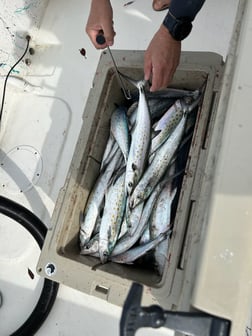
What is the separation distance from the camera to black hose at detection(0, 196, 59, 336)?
1432 millimetres

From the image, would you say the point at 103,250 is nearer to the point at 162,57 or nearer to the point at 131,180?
the point at 131,180

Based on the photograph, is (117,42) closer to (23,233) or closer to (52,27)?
(52,27)

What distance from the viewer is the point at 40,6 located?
1.92m

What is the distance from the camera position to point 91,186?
54.3 inches

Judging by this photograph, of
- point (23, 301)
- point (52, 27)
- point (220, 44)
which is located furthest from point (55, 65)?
point (23, 301)

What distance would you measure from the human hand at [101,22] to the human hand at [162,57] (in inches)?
6.9

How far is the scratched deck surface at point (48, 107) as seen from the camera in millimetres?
1562

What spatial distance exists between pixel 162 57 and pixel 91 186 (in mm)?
502

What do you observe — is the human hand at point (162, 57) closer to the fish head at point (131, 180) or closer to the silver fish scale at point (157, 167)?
the silver fish scale at point (157, 167)

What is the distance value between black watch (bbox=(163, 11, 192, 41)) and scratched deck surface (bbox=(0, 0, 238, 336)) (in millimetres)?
599

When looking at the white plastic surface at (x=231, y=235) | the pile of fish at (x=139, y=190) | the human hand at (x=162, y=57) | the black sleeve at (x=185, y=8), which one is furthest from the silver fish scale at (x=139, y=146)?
the white plastic surface at (x=231, y=235)

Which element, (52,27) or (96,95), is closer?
(96,95)

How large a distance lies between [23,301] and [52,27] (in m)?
1.27

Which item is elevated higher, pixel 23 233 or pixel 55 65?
pixel 55 65
